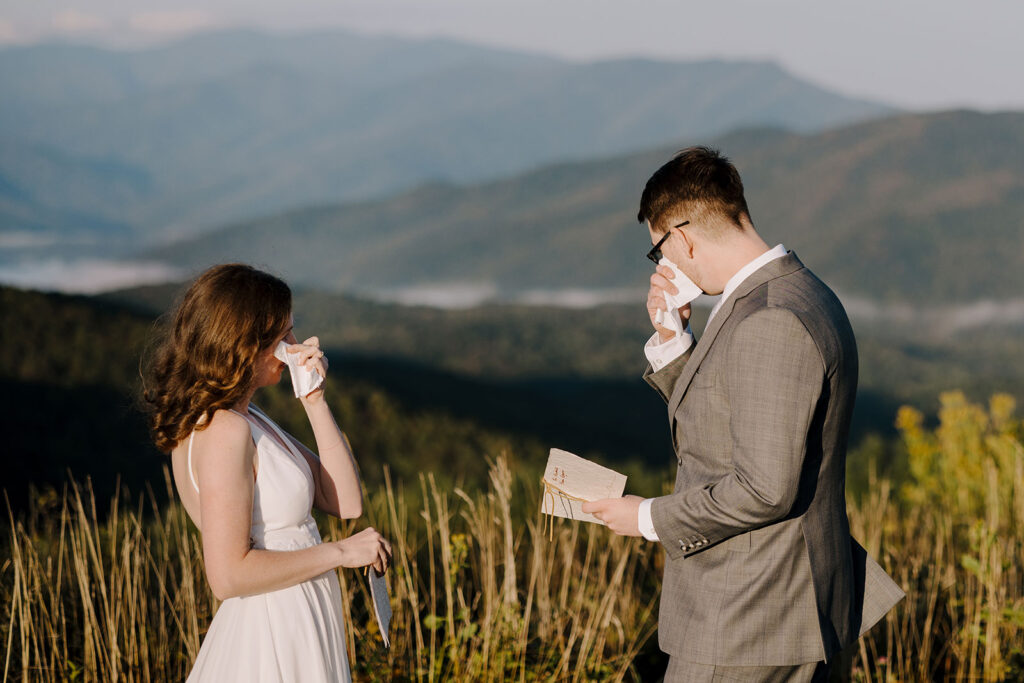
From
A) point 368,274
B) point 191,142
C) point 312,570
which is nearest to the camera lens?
point 312,570

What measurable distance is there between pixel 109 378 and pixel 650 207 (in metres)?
7.40

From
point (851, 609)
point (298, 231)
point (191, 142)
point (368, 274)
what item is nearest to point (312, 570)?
point (851, 609)

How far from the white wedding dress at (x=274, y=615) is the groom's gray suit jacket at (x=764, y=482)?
0.87 m

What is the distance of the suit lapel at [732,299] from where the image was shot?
2.36 metres

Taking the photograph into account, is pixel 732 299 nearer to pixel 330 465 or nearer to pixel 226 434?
pixel 330 465

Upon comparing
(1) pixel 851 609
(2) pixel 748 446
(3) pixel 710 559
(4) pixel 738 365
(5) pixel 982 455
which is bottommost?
(5) pixel 982 455

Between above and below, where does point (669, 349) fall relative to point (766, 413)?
above

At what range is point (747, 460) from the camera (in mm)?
2213

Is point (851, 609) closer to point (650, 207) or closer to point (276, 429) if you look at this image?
point (650, 207)

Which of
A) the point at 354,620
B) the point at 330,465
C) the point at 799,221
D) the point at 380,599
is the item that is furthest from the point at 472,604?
the point at 799,221

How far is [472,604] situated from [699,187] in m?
2.67

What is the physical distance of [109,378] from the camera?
8766mm

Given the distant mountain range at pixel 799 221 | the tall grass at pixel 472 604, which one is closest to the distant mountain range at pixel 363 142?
the distant mountain range at pixel 799 221

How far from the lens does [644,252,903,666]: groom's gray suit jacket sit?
220 cm
